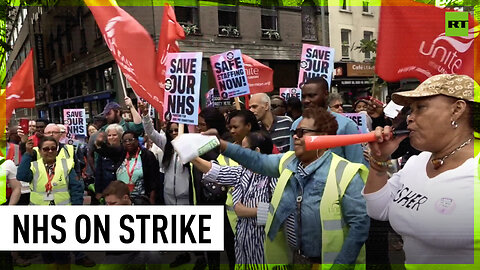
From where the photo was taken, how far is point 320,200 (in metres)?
2.29

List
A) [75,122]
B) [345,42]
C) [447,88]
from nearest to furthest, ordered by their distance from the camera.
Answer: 1. [447,88]
2. [345,42]
3. [75,122]

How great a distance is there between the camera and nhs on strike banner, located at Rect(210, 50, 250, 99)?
16.5 feet

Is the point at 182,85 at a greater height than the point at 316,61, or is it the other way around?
the point at 316,61

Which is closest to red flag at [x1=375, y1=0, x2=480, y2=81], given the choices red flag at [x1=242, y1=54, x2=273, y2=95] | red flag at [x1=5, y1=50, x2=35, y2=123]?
red flag at [x1=242, y1=54, x2=273, y2=95]

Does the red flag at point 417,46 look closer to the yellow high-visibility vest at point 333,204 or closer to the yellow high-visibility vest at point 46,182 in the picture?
the yellow high-visibility vest at point 333,204

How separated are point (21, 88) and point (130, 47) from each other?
1.44 metres

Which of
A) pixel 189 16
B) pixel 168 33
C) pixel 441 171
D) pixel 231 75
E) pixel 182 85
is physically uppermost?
pixel 189 16

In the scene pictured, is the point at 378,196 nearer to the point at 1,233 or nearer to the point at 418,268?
the point at 418,268

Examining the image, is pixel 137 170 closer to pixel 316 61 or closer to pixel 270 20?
pixel 270 20

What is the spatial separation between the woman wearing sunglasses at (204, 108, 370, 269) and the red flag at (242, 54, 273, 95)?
307cm

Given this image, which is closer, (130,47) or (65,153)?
(130,47)

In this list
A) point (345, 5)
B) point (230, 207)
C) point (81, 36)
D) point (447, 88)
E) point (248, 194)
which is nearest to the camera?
point (447, 88)

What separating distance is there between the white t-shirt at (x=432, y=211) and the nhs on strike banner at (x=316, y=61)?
8.21 ft

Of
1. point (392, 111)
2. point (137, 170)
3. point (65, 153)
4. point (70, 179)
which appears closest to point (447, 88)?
point (392, 111)
